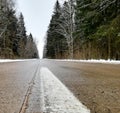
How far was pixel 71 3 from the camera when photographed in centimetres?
5541

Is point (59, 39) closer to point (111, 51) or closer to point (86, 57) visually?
point (86, 57)

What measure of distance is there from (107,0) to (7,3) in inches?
1599

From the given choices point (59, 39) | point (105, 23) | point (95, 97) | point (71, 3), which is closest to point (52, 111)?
point (95, 97)

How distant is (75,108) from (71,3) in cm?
5139

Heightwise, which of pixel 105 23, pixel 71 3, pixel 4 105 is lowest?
pixel 4 105

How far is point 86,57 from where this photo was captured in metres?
45.8

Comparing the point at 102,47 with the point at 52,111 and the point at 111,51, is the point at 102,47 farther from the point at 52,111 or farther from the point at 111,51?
the point at 52,111

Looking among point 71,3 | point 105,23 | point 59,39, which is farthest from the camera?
point 59,39

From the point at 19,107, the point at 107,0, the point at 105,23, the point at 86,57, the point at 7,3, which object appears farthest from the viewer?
the point at 7,3

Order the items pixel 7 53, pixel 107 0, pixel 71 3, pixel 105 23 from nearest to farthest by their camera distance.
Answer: pixel 107 0
pixel 105 23
pixel 71 3
pixel 7 53

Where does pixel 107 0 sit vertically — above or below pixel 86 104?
above

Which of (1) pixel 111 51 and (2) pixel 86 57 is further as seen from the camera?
(2) pixel 86 57

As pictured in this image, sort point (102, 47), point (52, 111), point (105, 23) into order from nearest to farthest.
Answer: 1. point (52, 111)
2. point (105, 23)
3. point (102, 47)

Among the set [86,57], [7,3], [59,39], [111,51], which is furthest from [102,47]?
[59,39]
